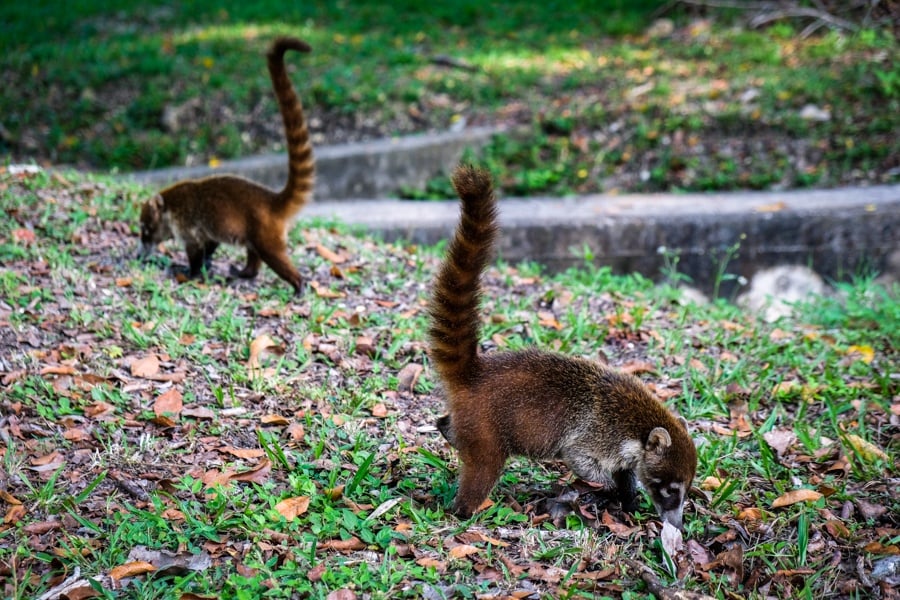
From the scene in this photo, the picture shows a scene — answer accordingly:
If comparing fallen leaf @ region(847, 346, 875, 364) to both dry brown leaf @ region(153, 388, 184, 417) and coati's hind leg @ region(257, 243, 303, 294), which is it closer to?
coati's hind leg @ region(257, 243, 303, 294)

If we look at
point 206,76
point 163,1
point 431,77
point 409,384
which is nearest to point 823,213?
point 409,384

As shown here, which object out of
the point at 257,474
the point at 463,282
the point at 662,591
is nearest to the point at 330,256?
the point at 257,474

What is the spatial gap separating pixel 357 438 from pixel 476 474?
2.76 feet

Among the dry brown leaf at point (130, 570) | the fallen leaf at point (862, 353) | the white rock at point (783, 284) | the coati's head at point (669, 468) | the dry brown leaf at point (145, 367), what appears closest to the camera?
the dry brown leaf at point (130, 570)

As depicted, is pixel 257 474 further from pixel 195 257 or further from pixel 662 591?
pixel 195 257

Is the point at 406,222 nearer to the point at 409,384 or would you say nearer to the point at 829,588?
the point at 409,384

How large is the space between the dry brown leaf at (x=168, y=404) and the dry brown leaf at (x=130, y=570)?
1.11 m

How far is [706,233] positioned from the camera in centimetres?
737

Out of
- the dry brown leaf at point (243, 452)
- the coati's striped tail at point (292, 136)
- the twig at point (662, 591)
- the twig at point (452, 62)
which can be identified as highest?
the twig at point (452, 62)

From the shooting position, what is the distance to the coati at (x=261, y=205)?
5.78m

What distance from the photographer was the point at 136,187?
734 centimetres

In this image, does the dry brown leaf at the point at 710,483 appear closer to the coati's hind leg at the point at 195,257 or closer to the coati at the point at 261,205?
the coati at the point at 261,205

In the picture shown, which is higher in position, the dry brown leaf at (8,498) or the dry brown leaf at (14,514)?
the dry brown leaf at (8,498)

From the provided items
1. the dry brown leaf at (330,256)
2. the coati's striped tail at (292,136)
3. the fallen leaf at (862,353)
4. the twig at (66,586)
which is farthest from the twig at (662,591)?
the dry brown leaf at (330,256)
